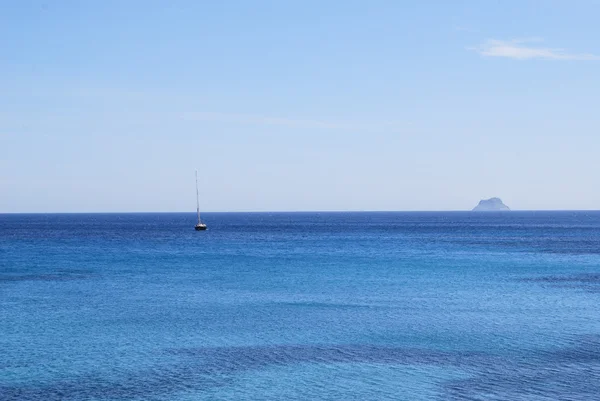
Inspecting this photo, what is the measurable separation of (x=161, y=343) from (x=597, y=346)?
2208cm

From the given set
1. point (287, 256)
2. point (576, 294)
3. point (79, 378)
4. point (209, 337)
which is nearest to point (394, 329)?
point (209, 337)

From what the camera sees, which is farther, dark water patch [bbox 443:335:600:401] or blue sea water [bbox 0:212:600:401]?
blue sea water [bbox 0:212:600:401]

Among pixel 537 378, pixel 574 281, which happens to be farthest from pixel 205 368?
pixel 574 281

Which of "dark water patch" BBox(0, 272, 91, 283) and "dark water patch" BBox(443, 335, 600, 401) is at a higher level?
"dark water patch" BBox(0, 272, 91, 283)

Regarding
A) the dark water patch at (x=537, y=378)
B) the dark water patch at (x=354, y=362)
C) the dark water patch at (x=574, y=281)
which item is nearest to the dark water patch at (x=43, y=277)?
the dark water patch at (x=354, y=362)

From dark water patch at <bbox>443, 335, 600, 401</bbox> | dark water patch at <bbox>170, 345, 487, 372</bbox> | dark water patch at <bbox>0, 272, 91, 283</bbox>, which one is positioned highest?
dark water patch at <bbox>0, 272, 91, 283</bbox>

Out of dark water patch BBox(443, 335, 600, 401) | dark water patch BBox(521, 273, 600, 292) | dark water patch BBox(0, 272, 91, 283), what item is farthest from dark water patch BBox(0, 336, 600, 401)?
dark water patch BBox(0, 272, 91, 283)

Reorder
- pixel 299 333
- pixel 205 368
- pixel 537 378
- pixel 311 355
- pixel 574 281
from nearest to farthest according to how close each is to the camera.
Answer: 1. pixel 537 378
2. pixel 205 368
3. pixel 311 355
4. pixel 299 333
5. pixel 574 281

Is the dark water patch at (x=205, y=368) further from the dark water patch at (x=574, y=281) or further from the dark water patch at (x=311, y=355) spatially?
the dark water patch at (x=574, y=281)

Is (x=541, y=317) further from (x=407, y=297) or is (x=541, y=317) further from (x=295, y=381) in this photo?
(x=295, y=381)

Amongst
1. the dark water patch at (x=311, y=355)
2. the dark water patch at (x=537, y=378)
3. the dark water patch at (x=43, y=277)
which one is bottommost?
the dark water patch at (x=537, y=378)

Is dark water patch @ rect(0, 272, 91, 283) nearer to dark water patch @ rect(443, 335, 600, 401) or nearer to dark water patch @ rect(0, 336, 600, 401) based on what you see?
dark water patch @ rect(0, 336, 600, 401)

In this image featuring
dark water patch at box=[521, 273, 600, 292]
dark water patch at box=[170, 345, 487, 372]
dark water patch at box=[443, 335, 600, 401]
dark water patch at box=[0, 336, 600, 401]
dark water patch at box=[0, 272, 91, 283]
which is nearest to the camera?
dark water patch at box=[443, 335, 600, 401]

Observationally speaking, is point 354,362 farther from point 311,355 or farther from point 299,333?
point 299,333
